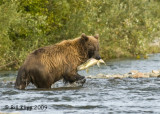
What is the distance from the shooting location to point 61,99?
A: 12.0m

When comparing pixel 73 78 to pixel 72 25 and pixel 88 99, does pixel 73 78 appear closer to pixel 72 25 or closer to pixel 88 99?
pixel 88 99

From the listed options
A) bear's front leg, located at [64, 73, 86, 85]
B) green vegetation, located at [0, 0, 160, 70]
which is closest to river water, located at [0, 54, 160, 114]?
bear's front leg, located at [64, 73, 86, 85]

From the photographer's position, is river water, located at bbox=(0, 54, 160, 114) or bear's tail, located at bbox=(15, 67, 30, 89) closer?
river water, located at bbox=(0, 54, 160, 114)

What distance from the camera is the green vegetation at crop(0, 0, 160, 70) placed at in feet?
76.0

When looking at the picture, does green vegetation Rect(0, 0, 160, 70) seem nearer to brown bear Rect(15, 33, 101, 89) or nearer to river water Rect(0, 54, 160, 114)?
brown bear Rect(15, 33, 101, 89)

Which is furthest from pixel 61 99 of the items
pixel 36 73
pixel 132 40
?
pixel 132 40

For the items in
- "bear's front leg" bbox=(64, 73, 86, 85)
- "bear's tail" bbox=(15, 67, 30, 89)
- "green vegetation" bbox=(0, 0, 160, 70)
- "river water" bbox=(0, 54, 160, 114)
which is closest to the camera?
"river water" bbox=(0, 54, 160, 114)

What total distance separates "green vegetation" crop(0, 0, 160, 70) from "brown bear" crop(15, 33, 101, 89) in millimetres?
7290

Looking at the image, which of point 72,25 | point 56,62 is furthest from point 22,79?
point 72,25

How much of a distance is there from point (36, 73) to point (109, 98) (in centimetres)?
252

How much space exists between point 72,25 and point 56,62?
14096mm

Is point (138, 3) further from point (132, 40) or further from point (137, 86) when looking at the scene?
point (137, 86)

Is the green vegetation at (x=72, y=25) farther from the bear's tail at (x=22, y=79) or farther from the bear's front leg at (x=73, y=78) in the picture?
the bear's tail at (x=22, y=79)

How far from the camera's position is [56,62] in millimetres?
13953
